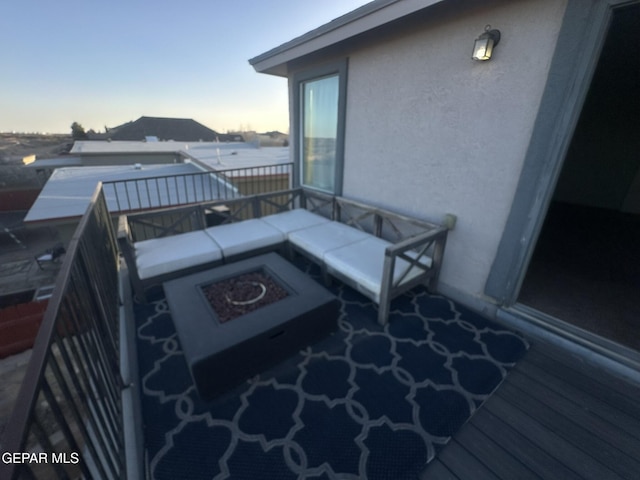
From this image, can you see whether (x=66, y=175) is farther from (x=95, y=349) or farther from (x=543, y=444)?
(x=543, y=444)

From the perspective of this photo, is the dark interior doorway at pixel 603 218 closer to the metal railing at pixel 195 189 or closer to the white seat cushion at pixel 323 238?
the white seat cushion at pixel 323 238

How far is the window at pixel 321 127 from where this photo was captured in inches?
149

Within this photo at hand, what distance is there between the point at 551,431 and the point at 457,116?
2.59 metres

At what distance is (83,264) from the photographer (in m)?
1.61

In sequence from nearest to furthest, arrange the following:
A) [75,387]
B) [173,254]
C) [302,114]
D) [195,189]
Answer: [75,387] → [173,254] → [302,114] → [195,189]

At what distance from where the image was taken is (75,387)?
0.94m

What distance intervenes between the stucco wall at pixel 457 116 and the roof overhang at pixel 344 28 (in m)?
0.43

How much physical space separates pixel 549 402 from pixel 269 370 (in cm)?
205

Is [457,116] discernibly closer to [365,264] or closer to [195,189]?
[365,264]

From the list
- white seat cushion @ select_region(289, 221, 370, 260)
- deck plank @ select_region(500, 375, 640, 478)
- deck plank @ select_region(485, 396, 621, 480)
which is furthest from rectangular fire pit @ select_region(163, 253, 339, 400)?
deck plank @ select_region(500, 375, 640, 478)

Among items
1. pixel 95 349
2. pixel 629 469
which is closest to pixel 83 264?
pixel 95 349

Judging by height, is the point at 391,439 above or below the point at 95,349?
below

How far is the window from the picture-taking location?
3792mm

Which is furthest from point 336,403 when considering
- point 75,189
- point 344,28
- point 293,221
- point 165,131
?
point 165,131
